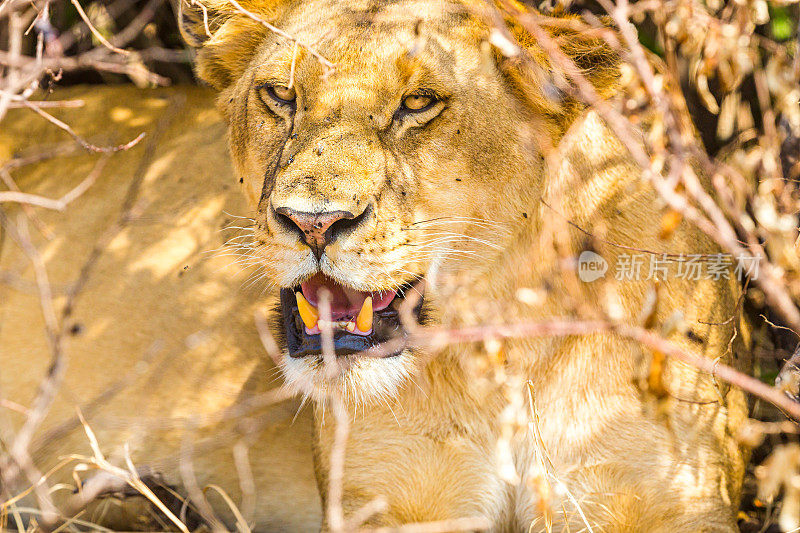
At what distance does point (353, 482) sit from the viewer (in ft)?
9.68

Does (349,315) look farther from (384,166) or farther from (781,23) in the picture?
(781,23)

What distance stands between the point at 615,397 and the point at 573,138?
76 centimetres

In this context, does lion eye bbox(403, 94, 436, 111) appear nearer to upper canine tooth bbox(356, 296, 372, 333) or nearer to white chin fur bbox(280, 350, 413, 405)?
upper canine tooth bbox(356, 296, 372, 333)

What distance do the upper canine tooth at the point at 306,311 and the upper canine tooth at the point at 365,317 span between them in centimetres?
13

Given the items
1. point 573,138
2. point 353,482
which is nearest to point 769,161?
point 573,138

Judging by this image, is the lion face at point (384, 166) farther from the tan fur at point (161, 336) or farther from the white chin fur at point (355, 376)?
the tan fur at point (161, 336)

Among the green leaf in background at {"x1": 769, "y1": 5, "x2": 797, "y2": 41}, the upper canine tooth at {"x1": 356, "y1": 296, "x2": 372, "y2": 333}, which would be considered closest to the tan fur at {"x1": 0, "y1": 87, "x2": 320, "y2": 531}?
the upper canine tooth at {"x1": 356, "y1": 296, "x2": 372, "y2": 333}

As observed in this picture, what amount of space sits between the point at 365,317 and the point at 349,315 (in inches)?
2.0

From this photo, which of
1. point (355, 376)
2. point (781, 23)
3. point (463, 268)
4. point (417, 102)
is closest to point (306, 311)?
point (355, 376)

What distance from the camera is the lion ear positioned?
9.71 feet

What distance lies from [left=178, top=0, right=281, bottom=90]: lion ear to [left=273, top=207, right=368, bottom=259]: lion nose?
0.91m

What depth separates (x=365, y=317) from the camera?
2469 mm

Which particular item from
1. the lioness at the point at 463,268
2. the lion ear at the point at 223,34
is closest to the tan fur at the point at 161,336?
the lioness at the point at 463,268

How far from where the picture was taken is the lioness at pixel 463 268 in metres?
2.47
